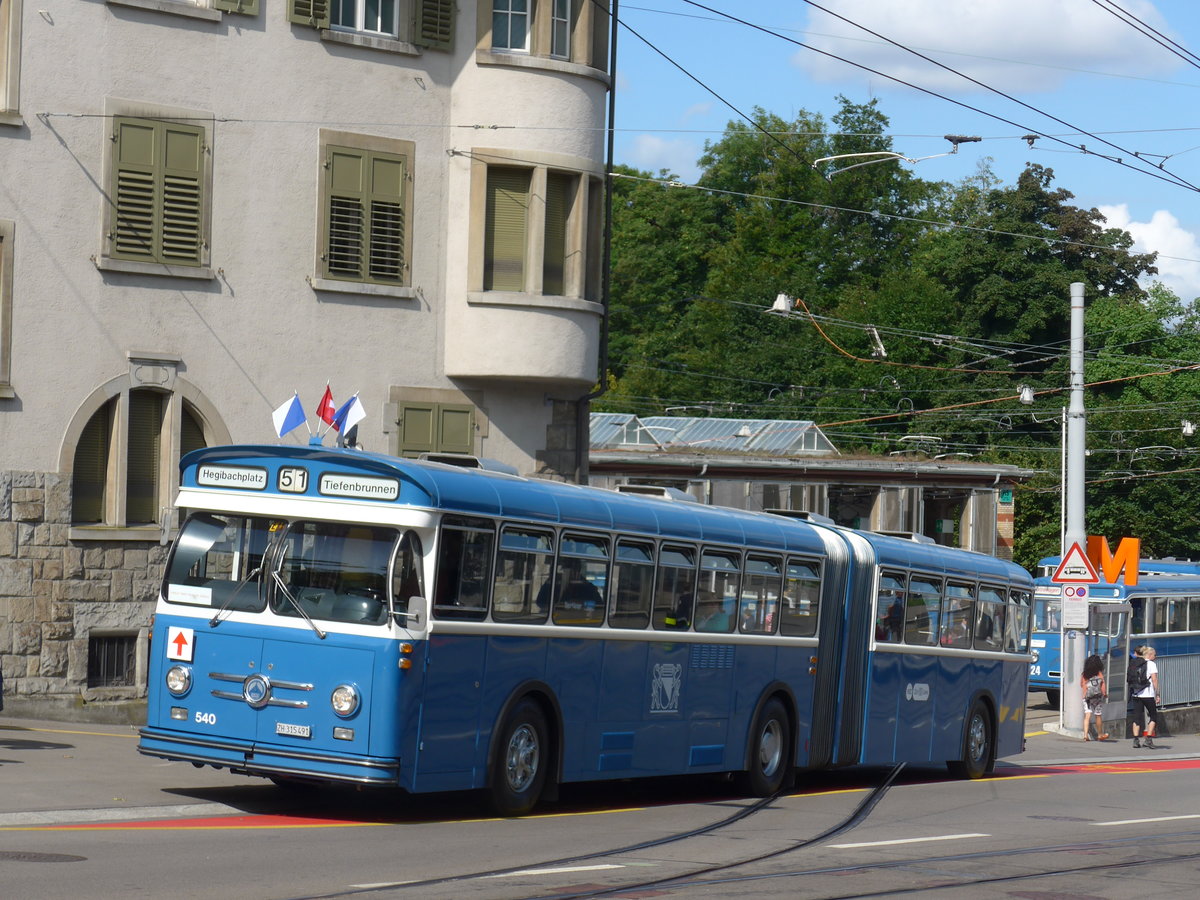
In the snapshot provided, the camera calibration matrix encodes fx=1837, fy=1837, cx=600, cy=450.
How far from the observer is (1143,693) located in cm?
3030

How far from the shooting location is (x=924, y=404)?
69.9 metres

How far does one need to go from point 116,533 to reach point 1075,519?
16.0 meters

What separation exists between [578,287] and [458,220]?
1.87 m

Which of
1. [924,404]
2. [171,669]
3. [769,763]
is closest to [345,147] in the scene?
[769,763]

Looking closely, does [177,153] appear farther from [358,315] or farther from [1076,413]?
[1076,413]

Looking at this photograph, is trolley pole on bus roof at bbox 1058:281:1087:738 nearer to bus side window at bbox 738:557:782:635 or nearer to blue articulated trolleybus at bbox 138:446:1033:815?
bus side window at bbox 738:557:782:635

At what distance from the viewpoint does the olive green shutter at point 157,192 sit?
21.9 metres

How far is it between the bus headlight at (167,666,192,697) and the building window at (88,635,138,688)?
8.65m

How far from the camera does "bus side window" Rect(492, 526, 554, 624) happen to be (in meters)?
13.8

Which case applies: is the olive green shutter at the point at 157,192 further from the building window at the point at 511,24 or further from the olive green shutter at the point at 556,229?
the olive green shutter at the point at 556,229

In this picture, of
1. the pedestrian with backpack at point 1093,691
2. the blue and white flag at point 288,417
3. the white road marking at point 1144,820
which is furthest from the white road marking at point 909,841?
the pedestrian with backpack at point 1093,691

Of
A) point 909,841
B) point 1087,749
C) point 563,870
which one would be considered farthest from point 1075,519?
point 563,870

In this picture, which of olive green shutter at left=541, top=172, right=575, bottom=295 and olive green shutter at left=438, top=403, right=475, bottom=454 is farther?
olive green shutter at left=541, top=172, right=575, bottom=295

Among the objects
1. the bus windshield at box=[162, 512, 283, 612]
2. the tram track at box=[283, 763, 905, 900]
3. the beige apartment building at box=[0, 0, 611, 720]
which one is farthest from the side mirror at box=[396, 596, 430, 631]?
the beige apartment building at box=[0, 0, 611, 720]
